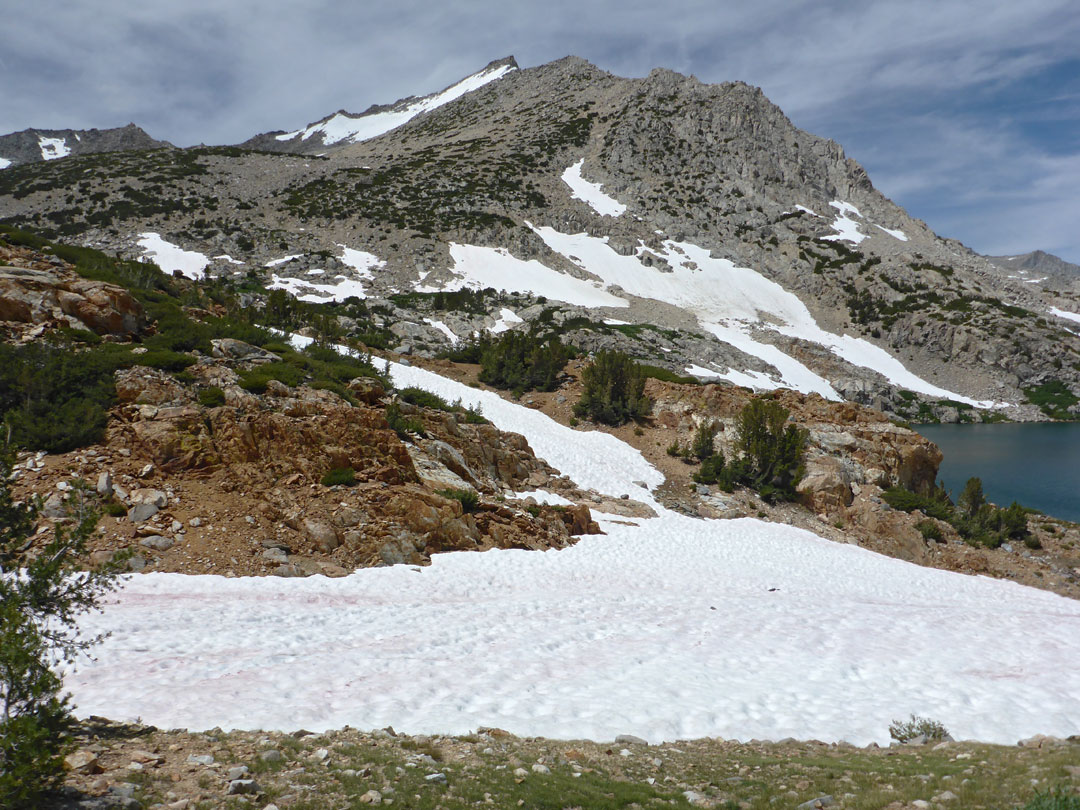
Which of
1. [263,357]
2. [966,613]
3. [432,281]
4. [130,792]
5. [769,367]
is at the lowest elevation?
[966,613]

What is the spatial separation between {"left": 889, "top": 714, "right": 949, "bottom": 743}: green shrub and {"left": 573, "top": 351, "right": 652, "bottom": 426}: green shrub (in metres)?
22.1

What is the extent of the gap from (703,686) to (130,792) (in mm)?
7560

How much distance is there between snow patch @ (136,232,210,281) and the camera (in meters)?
59.9

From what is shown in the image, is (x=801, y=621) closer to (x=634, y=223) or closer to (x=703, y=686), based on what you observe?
(x=703, y=686)

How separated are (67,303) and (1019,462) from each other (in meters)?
53.9

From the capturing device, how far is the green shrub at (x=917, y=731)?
25.3ft

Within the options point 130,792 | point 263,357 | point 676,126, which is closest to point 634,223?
point 676,126

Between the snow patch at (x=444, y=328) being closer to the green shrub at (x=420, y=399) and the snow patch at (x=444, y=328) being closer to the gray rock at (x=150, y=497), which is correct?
the green shrub at (x=420, y=399)

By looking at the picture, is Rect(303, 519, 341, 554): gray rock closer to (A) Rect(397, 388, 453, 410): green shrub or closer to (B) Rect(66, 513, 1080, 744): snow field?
(B) Rect(66, 513, 1080, 744): snow field

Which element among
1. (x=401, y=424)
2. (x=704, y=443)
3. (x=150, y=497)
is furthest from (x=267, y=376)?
(x=704, y=443)

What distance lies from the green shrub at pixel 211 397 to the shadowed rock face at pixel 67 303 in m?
4.65

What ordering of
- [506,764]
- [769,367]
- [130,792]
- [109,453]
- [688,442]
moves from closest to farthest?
[130,792] < [506,764] < [109,453] < [688,442] < [769,367]

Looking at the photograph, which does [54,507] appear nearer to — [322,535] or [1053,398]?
[322,535]

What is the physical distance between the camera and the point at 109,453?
12438 millimetres
